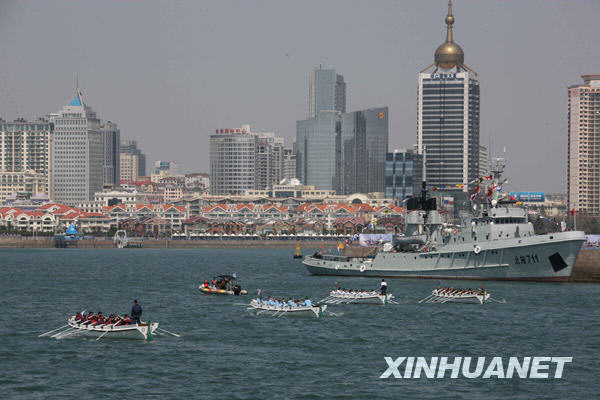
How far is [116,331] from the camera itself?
76688mm

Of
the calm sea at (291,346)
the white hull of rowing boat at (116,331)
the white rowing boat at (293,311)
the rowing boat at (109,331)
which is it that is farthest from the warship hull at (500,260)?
the white hull of rowing boat at (116,331)

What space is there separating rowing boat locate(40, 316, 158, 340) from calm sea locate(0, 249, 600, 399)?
906mm

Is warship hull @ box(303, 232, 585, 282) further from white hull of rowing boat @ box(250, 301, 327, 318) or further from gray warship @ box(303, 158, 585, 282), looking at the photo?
white hull of rowing boat @ box(250, 301, 327, 318)

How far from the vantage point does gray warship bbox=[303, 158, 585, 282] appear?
398 ft

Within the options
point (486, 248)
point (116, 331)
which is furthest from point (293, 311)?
point (486, 248)

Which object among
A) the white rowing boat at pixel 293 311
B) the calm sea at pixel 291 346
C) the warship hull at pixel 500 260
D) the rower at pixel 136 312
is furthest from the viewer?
the warship hull at pixel 500 260

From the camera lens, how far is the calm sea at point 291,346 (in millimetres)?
60562

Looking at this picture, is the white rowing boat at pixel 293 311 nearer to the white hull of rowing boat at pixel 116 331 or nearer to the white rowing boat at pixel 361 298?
the white rowing boat at pixel 361 298

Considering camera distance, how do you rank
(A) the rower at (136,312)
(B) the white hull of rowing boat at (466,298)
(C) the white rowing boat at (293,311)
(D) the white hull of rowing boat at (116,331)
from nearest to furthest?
(D) the white hull of rowing boat at (116,331) < (A) the rower at (136,312) < (C) the white rowing boat at (293,311) < (B) the white hull of rowing boat at (466,298)

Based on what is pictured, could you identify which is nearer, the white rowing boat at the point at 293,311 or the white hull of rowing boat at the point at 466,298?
the white rowing boat at the point at 293,311

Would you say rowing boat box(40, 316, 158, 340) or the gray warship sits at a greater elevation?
the gray warship

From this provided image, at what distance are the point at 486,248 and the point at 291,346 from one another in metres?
54.7

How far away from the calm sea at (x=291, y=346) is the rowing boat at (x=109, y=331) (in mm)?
906

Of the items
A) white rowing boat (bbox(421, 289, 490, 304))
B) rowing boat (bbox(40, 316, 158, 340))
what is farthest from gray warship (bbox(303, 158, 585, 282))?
rowing boat (bbox(40, 316, 158, 340))
